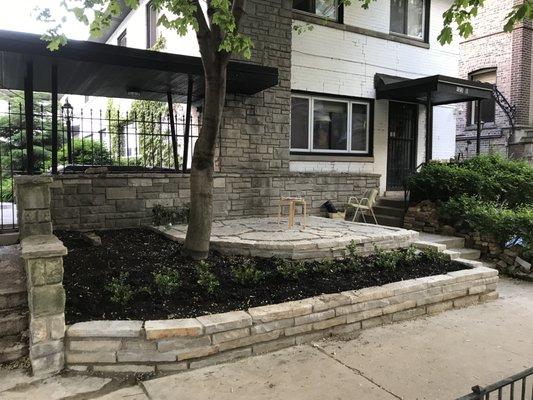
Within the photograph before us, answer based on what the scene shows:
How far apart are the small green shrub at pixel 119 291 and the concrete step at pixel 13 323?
0.68 m

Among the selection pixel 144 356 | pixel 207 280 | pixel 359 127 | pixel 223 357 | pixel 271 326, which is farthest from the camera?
pixel 359 127

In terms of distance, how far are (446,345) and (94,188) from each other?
5.30 meters

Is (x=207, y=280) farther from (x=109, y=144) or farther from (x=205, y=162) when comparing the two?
(x=109, y=144)

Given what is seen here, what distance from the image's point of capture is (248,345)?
3629 mm

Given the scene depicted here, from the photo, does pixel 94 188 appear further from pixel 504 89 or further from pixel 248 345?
pixel 504 89

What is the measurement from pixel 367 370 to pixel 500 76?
14584 millimetres

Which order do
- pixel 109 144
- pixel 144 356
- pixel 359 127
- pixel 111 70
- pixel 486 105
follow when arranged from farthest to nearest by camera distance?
pixel 486 105
pixel 109 144
pixel 359 127
pixel 111 70
pixel 144 356

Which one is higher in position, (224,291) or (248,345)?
(224,291)

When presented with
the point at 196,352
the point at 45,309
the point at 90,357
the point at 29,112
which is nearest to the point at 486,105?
the point at 29,112

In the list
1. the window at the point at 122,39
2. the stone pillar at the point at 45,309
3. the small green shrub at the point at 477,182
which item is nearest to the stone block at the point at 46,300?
the stone pillar at the point at 45,309

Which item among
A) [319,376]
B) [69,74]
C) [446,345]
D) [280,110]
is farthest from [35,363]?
[280,110]

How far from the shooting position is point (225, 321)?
3529 millimetres

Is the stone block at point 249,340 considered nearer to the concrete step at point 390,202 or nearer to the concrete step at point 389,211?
the concrete step at point 389,211

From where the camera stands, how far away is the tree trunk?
15.1 feet
